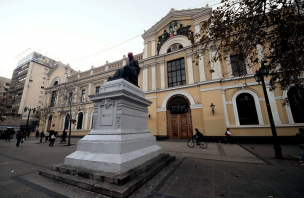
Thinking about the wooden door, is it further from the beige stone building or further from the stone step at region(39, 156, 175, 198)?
the stone step at region(39, 156, 175, 198)

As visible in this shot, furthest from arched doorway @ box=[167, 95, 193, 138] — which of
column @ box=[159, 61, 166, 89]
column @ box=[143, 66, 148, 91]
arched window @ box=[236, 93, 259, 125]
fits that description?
arched window @ box=[236, 93, 259, 125]

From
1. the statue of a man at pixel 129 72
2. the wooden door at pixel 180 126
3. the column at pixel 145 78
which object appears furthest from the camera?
the column at pixel 145 78

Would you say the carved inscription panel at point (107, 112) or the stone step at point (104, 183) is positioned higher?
the carved inscription panel at point (107, 112)

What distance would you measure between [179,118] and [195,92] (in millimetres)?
3246

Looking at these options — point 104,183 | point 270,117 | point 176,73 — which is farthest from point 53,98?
point 270,117

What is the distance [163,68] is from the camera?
15445mm

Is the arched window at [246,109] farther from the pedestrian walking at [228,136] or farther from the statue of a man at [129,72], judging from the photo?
the statue of a man at [129,72]

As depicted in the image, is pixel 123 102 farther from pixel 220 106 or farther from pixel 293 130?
pixel 293 130

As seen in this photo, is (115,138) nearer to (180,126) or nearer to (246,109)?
(180,126)

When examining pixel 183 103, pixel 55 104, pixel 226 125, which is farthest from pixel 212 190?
pixel 55 104

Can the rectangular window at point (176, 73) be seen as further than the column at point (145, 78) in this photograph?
No

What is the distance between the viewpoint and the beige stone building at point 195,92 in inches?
410

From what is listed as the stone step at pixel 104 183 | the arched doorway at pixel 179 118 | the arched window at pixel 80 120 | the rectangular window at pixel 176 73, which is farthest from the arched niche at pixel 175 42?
the arched window at pixel 80 120

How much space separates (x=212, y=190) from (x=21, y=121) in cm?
5731
